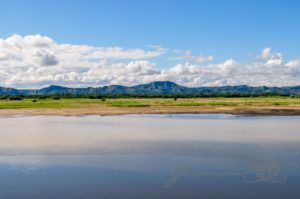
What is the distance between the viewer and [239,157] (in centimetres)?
2889

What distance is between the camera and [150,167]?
25.4 m

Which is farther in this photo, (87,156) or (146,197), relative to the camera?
(87,156)

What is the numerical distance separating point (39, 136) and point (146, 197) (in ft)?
84.9

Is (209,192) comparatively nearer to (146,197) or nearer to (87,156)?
(146,197)

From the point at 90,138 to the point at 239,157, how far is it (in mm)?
16934

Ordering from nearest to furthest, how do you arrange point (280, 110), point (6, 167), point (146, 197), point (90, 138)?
point (146, 197), point (6, 167), point (90, 138), point (280, 110)

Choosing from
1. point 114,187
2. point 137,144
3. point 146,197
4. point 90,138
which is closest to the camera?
point 146,197

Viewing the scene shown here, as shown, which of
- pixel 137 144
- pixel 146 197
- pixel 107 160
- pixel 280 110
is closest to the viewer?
pixel 146 197

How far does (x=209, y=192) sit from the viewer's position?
19.8 metres

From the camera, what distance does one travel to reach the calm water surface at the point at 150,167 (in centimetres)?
2008

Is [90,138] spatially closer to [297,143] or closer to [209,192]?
[297,143]

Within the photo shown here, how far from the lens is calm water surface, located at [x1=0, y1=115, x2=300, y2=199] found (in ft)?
65.9

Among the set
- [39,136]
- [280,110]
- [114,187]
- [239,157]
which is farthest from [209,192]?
[280,110]

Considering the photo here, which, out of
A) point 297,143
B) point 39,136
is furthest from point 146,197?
point 39,136
